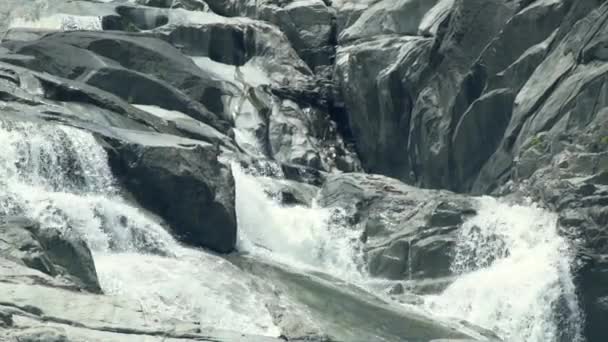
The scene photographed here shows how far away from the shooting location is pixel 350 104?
3991 centimetres

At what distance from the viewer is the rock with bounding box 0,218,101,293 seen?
17.5 metres

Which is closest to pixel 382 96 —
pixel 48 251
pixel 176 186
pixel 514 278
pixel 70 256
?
pixel 176 186

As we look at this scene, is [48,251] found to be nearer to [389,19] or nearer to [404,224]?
[404,224]

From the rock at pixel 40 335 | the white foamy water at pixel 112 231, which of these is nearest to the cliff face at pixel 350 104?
the white foamy water at pixel 112 231

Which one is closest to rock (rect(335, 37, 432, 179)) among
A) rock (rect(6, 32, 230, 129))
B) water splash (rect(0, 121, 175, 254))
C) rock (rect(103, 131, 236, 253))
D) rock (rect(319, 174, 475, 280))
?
rock (rect(6, 32, 230, 129))

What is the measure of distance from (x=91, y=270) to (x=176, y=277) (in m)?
3.07

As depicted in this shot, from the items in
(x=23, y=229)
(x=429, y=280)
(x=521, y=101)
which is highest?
(x=521, y=101)

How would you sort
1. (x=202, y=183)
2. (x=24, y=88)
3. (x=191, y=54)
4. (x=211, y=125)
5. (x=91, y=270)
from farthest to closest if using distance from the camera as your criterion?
(x=191, y=54) → (x=211, y=125) → (x=24, y=88) → (x=202, y=183) → (x=91, y=270)

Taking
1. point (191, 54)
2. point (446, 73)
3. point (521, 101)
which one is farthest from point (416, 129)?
point (191, 54)

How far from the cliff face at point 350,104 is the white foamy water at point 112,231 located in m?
0.65

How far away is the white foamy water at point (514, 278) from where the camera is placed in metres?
25.4

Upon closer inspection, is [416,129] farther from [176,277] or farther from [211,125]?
[176,277]

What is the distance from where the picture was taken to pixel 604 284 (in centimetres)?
2512

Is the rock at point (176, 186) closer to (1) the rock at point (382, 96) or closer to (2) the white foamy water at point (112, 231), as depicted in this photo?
(2) the white foamy water at point (112, 231)
